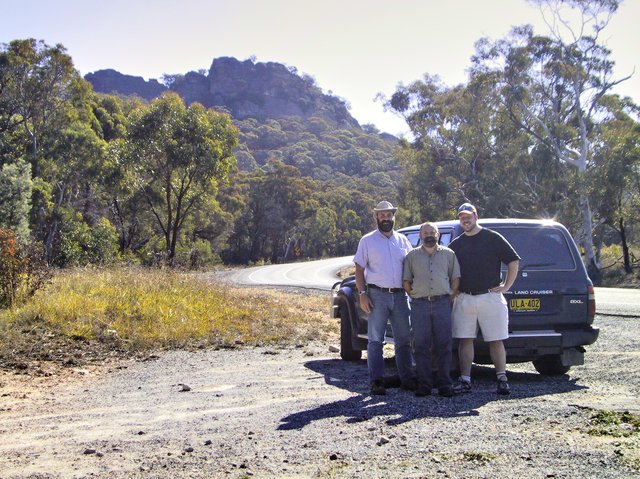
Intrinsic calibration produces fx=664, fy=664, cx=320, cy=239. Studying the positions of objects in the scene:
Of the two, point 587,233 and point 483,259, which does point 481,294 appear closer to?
point 483,259

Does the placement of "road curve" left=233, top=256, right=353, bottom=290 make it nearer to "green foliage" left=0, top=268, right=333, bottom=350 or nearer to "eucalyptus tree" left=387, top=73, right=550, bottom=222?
"eucalyptus tree" left=387, top=73, right=550, bottom=222

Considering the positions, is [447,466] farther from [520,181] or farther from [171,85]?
[171,85]

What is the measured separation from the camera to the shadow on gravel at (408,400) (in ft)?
18.0

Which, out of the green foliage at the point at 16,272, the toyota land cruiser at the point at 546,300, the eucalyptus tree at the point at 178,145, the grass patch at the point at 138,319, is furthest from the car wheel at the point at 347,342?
the eucalyptus tree at the point at 178,145

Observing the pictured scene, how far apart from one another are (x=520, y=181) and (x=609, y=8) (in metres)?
10.0

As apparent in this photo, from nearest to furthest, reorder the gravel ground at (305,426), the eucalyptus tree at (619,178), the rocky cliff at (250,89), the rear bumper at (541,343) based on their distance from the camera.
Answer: the gravel ground at (305,426)
the rear bumper at (541,343)
the eucalyptus tree at (619,178)
the rocky cliff at (250,89)

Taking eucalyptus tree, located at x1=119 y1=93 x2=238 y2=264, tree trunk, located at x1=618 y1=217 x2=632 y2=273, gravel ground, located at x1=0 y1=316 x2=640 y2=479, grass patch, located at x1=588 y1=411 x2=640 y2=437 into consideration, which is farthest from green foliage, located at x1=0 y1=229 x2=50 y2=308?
tree trunk, located at x1=618 y1=217 x2=632 y2=273

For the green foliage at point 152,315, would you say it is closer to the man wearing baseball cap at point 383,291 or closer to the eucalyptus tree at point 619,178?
the man wearing baseball cap at point 383,291

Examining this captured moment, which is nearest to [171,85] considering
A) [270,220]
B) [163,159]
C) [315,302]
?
[270,220]

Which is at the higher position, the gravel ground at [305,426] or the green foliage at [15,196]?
the green foliage at [15,196]

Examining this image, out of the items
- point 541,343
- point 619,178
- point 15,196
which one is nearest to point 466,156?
point 619,178

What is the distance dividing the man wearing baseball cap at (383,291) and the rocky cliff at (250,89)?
161 meters

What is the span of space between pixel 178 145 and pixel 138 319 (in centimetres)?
2121

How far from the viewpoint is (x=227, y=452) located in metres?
4.49
